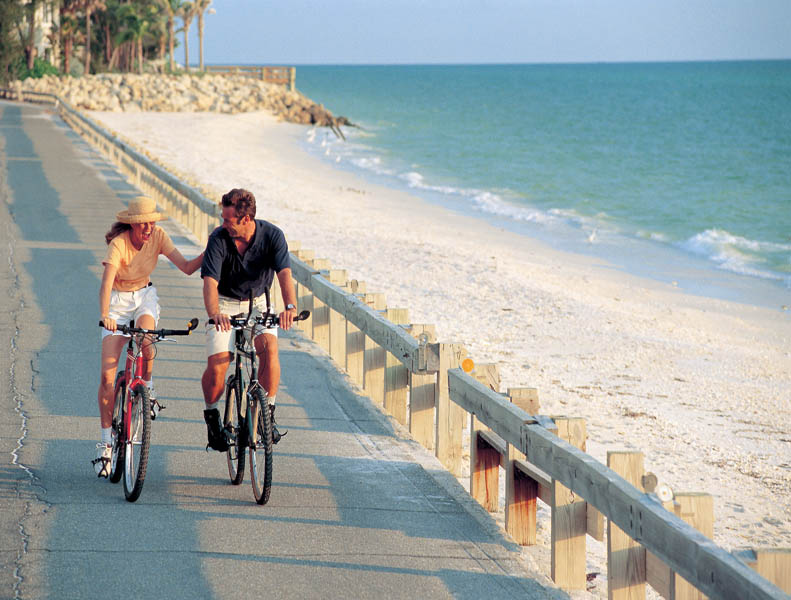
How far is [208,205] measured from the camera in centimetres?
1496

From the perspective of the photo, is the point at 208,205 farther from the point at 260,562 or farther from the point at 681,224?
the point at 681,224

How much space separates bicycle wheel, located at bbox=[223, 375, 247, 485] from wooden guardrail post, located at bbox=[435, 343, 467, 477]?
139 cm

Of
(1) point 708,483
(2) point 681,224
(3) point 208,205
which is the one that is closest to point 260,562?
→ (1) point 708,483

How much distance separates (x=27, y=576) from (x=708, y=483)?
5.73m

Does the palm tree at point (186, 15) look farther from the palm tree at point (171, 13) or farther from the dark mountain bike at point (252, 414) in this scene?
the dark mountain bike at point (252, 414)

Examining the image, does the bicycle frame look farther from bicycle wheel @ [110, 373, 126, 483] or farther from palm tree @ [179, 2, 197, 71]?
palm tree @ [179, 2, 197, 71]

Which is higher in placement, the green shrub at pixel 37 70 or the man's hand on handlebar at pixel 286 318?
the green shrub at pixel 37 70

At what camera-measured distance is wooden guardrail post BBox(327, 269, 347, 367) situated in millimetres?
9500

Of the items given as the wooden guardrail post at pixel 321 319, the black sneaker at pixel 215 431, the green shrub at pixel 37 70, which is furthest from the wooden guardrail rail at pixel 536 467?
the green shrub at pixel 37 70

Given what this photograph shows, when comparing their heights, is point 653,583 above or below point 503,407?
below

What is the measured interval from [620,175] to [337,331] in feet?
139

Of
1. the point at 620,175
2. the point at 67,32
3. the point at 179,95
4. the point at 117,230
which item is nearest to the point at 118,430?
the point at 117,230

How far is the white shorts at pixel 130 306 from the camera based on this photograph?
20.9 ft

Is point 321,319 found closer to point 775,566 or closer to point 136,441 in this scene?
point 136,441
